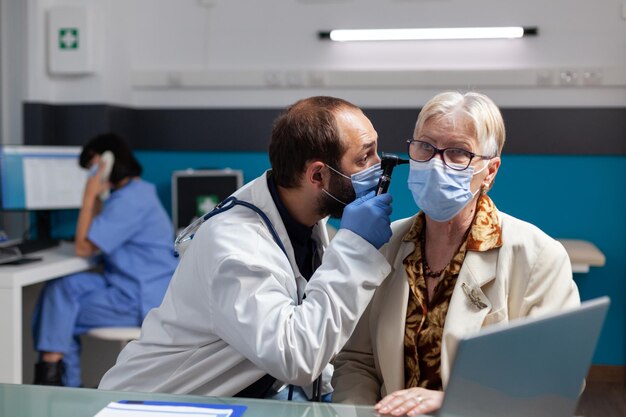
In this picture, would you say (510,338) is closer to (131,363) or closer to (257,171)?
(131,363)

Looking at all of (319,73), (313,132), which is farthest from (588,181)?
(313,132)

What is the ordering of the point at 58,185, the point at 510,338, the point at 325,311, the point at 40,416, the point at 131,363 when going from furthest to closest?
the point at 58,185 → the point at 131,363 → the point at 325,311 → the point at 40,416 → the point at 510,338

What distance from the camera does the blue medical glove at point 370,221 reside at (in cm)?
174

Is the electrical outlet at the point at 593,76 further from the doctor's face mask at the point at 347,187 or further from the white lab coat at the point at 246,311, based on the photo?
the white lab coat at the point at 246,311

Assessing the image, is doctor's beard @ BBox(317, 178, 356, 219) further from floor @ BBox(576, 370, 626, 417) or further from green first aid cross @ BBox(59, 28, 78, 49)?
green first aid cross @ BBox(59, 28, 78, 49)

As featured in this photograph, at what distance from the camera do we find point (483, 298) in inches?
65.5

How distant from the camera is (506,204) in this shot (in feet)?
14.0

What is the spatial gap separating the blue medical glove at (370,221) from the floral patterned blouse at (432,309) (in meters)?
0.10

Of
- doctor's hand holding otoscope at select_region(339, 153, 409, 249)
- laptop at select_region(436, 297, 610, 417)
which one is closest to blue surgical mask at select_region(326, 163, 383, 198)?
doctor's hand holding otoscope at select_region(339, 153, 409, 249)

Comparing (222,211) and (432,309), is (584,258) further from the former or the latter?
(222,211)

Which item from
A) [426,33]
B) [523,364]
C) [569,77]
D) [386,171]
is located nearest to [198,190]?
[426,33]

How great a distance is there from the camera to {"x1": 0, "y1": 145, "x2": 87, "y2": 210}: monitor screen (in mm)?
3871

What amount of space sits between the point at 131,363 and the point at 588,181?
2.99 meters

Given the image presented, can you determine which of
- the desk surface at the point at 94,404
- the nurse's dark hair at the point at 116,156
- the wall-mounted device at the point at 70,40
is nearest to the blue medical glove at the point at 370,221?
the desk surface at the point at 94,404
